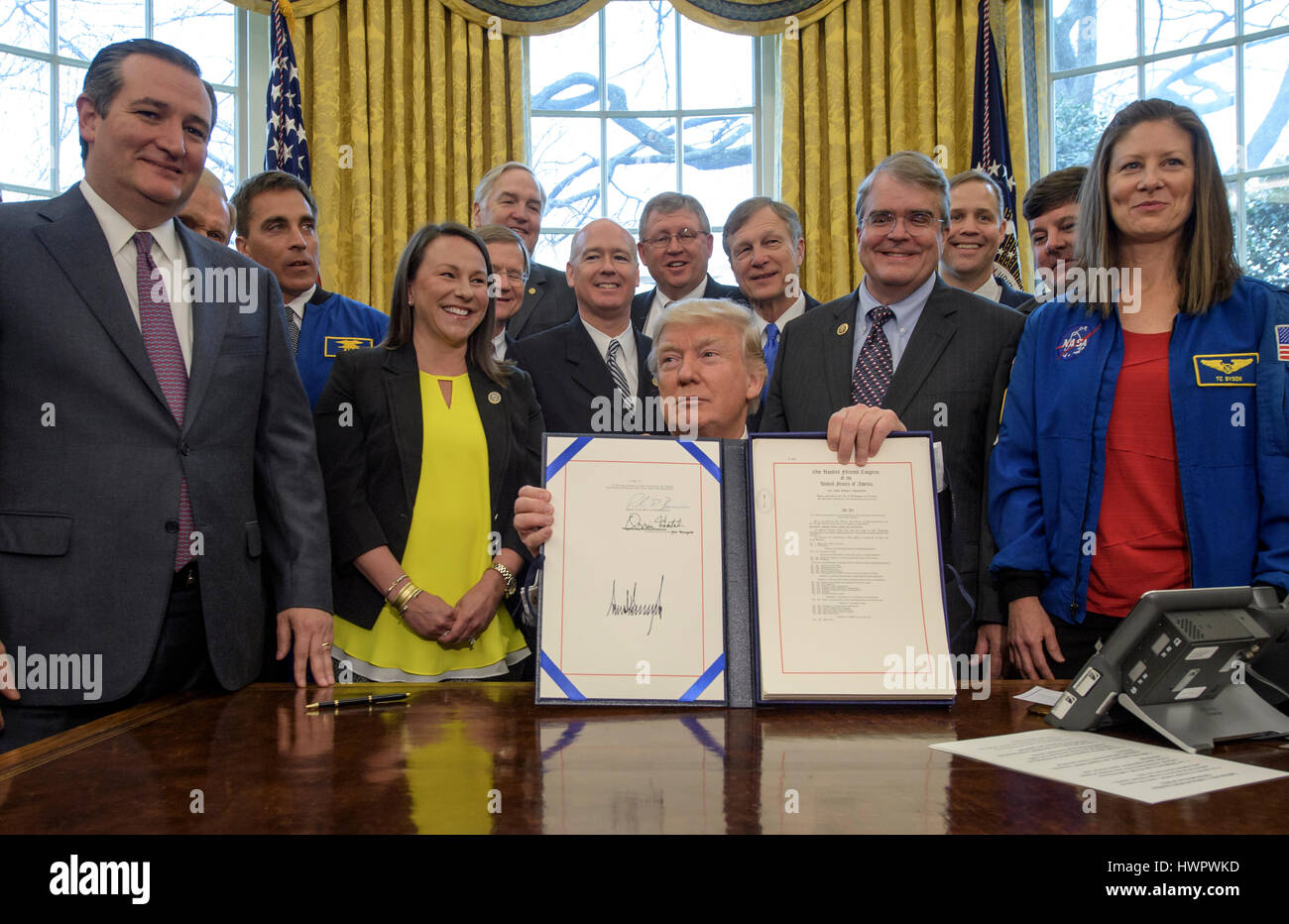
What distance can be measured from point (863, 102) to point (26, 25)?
4925 millimetres

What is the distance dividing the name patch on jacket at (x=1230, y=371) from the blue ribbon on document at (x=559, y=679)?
1.51m

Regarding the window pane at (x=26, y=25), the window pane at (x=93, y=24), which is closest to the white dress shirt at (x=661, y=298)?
the window pane at (x=93, y=24)

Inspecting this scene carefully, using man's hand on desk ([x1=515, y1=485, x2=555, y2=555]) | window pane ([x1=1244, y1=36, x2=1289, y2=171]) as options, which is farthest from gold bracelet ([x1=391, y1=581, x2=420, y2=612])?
window pane ([x1=1244, y1=36, x2=1289, y2=171])

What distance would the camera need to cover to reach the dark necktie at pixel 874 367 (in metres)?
2.54

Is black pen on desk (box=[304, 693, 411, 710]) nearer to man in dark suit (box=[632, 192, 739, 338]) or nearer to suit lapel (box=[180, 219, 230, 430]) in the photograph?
suit lapel (box=[180, 219, 230, 430])

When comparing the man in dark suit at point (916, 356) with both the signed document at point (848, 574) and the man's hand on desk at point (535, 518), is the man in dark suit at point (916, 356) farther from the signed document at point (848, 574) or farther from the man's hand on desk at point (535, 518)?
the man's hand on desk at point (535, 518)

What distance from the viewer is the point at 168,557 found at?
6.26ft

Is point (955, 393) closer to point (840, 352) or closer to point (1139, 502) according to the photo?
point (840, 352)

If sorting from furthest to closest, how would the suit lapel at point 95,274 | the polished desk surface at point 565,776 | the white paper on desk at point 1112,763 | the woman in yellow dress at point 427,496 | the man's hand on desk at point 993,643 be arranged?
the woman in yellow dress at point 427,496 → the man's hand on desk at point 993,643 → the suit lapel at point 95,274 → the white paper on desk at point 1112,763 → the polished desk surface at point 565,776

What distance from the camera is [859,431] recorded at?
1.63m

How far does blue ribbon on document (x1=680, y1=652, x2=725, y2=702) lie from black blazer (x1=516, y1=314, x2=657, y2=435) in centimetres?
→ 158

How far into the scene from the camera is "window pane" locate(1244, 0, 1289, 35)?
18.3 feet
